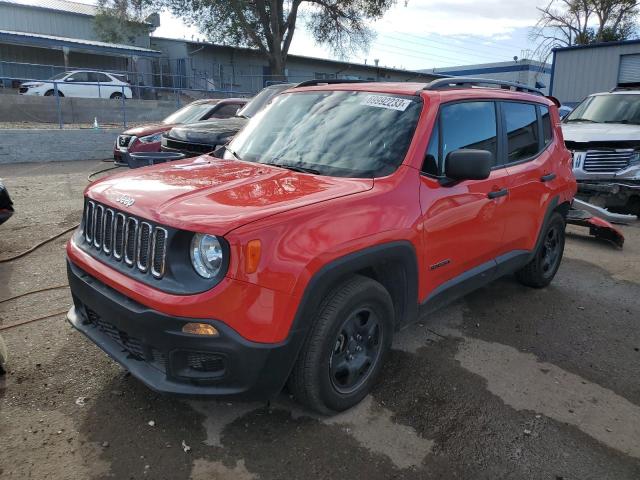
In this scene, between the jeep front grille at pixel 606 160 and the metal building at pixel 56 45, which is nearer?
the jeep front grille at pixel 606 160

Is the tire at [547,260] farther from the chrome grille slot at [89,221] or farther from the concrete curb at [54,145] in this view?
the concrete curb at [54,145]

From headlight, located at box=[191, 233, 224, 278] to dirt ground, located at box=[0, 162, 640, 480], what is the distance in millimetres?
956

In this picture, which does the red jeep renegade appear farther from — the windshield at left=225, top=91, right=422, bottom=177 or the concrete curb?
the concrete curb

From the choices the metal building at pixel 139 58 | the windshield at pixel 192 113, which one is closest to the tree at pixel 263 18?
the metal building at pixel 139 58

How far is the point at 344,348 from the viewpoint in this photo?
9.42 feet

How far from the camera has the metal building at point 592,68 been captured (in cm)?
1950

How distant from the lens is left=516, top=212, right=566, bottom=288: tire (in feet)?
16.0

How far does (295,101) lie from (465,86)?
1.33 m

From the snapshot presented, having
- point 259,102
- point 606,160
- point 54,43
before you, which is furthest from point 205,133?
point 54,43

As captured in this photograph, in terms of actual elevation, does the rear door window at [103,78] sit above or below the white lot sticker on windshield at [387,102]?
above

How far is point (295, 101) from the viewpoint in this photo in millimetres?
3977

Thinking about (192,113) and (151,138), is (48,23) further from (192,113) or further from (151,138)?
(151,138)

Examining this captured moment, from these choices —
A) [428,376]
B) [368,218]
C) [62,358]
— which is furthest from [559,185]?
[62,358]

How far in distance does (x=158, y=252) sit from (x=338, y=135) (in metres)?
1.49
